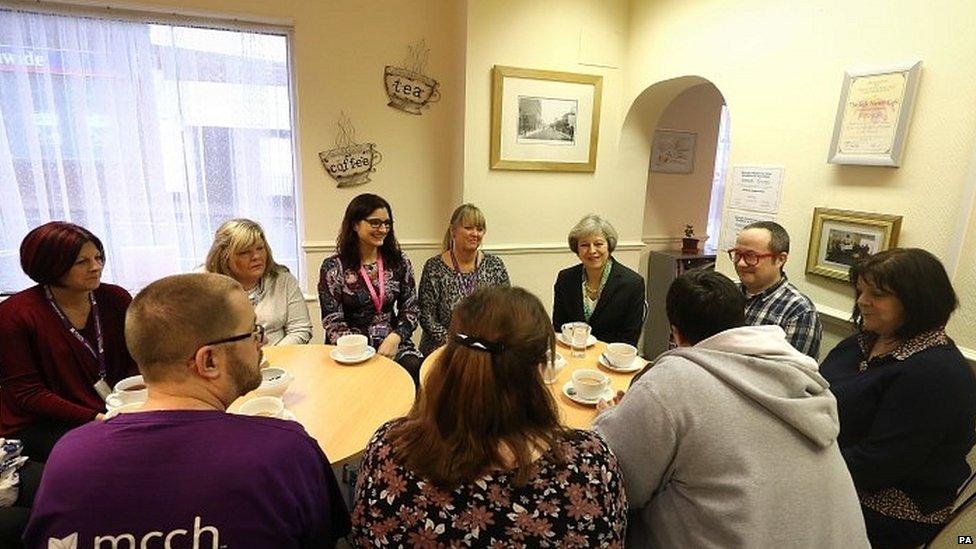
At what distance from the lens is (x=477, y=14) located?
3156 mm

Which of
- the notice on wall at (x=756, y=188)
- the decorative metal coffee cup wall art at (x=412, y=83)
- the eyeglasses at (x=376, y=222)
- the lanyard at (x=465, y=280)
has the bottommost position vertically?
the lanyard at (x=465, y=280)

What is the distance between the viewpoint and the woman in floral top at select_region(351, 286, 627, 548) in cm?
87

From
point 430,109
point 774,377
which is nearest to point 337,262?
point 430,109

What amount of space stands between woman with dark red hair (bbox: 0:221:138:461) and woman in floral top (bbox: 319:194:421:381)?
0.92 metres

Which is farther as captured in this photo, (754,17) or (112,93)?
(112,93)

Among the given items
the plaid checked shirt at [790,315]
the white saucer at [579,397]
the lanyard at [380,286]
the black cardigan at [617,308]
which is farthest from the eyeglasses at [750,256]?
the lanyard at [380,286]

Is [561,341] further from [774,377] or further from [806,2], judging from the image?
[806,2]

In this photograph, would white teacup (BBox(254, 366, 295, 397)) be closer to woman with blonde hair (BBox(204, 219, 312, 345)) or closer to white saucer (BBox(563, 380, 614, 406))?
woman with blonde hair (BBox(204, 219, 312, 345))

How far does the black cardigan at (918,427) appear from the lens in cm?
135

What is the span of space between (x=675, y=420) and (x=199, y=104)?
3.25 meters

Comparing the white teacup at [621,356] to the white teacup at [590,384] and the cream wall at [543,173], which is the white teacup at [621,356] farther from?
the cream wall at [543,173]

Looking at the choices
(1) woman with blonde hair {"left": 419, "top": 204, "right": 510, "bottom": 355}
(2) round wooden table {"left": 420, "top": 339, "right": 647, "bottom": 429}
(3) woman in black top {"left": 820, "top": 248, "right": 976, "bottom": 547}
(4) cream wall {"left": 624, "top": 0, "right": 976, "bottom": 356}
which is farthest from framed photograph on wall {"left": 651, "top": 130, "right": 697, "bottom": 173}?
(3) woman in black top {"left": 820, "top": 248, "right": 976, "bottom": 547}

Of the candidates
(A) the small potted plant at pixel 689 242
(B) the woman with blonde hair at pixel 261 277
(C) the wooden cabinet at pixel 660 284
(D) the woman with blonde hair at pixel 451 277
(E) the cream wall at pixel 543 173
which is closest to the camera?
(B) the woman with blonde hair at pixel 261 277

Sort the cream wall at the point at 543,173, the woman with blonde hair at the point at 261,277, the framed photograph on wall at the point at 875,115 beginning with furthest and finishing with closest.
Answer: the cream wall at the point at 543,173, the woman with blonde hair at the point at 261,277, the framed photograph on wall at the point at 875,115
